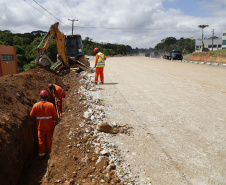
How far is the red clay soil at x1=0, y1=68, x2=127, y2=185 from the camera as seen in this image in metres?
3.39

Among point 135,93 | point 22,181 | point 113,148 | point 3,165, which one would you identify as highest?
point 135,93

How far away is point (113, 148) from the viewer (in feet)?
12.9

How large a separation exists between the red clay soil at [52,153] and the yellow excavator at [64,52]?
6643 millimetres

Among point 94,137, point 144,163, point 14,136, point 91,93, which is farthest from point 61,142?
point 91,93

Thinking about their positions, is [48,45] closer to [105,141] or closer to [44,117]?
[44,117]

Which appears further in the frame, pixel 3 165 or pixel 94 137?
pixel 94 137

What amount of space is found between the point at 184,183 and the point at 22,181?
3660 mm

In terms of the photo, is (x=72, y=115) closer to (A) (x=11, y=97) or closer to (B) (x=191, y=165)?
(A) (x=11, y=97)

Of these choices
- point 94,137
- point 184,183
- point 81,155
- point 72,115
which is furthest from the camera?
point 72,115

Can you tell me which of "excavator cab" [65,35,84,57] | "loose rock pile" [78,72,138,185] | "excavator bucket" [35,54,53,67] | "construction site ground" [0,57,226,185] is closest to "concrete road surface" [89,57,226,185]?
"construction site ground" [0,57,226,185]

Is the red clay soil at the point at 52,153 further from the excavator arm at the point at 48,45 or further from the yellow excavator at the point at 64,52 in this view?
the yellow excavator at the point at 64,52

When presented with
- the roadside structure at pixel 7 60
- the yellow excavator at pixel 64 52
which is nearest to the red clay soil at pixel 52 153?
the yellow excavator at pixel 64 52

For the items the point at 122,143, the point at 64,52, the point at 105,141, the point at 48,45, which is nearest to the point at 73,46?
the point at 64,52

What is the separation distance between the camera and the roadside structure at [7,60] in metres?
18.8
